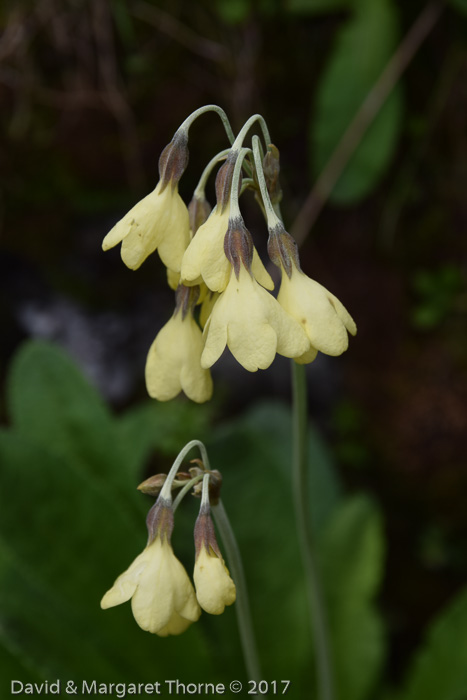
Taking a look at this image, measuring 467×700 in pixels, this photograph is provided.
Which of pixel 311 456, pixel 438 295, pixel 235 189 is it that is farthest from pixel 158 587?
pixel 438 295

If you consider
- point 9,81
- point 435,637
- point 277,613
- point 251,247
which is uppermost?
point 9,81

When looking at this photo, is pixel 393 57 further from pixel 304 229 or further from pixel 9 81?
pixel 9 81

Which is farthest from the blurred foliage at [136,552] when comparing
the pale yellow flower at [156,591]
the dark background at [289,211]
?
the pale yellow flower at [156,591]

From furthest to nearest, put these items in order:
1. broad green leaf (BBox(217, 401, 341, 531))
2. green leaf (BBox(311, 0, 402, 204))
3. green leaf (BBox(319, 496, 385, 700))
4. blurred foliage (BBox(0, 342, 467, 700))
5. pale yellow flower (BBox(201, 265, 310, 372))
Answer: green leaf (BBox(311, 0, 402, 204)) < broad green leaf (BBox(217, 401, 341, 531)) < green leaf (BBox(319, 496, 385, 700)) < blurred foliage (BBox(0, 342, 467, 700)) < pale yellow flower (BBox(201, 265, 310, 372))

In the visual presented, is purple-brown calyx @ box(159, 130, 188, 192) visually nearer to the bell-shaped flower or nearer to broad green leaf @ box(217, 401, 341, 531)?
the bell-shaped flower

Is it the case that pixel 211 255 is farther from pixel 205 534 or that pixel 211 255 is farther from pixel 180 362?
pixel 205 534

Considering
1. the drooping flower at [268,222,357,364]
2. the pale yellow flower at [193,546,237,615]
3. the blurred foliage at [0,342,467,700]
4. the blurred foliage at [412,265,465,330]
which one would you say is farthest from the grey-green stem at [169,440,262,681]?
the blurred foliage at [412,265,465,330]

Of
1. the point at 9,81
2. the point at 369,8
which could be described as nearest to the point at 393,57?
the point at 369,8
